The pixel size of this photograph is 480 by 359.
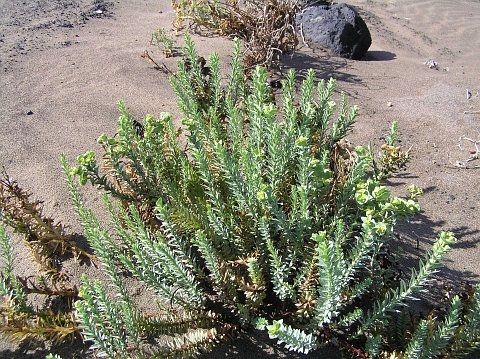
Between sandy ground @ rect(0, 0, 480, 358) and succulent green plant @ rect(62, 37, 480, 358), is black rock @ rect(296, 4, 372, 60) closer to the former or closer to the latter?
sandy ground @ rect(0, 0, 480, 358)

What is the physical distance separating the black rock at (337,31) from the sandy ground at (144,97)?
0.51ft

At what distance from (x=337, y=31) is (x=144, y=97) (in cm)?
241

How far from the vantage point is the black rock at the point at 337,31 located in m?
4.96

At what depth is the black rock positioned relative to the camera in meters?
4.96

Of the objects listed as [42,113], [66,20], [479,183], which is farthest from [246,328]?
[66,20]

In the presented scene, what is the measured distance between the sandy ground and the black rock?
0.16 meters

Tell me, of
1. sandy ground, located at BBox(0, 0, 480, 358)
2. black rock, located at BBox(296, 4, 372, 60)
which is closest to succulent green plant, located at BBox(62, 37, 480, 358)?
sandy ground, located at BBox(0, 0, 480, 358)

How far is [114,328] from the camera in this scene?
64.3 inches

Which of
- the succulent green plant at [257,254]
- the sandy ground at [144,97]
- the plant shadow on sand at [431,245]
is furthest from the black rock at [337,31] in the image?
the succulent green plant at [257,254]

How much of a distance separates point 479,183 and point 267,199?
6.91 feet

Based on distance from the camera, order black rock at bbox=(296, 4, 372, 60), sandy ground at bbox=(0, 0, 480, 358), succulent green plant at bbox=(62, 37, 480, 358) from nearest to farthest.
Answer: succulent green plant at bbox=(62, 37, 480, 358) < sandy ground at bbox=(0, 0, 480, 358) < black rock at bbox=(296, 4, 372, 60)

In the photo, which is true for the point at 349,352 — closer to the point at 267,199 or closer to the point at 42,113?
the point at 267,199

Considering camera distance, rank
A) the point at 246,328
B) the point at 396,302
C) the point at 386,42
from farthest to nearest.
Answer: the point at 386,42
the point at 246,328
the point at 396,302

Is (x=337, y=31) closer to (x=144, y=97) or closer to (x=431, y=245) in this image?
(x=144, y=97)
